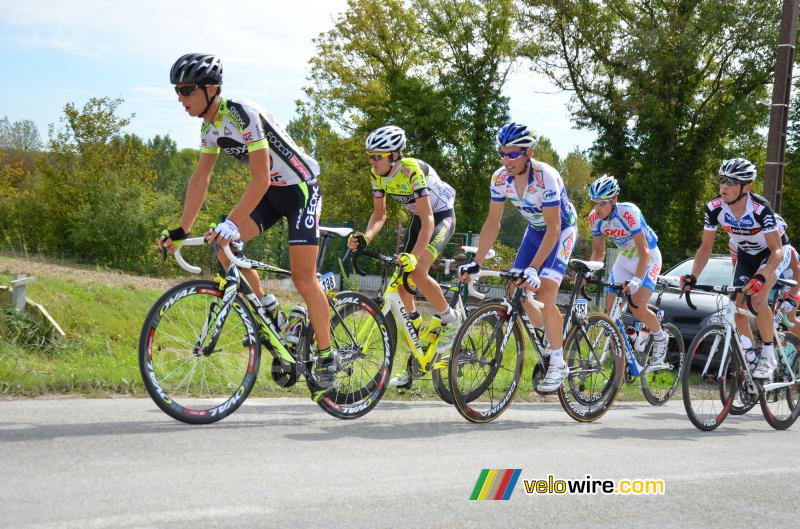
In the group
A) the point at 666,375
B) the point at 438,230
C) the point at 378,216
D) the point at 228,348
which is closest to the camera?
the point at 228,348

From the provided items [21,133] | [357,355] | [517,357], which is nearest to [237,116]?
[357,355]

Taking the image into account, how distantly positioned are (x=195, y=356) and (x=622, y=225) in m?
5.50

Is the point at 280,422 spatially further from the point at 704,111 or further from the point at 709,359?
the point at 704,111

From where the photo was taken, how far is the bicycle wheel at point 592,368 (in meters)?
7.59

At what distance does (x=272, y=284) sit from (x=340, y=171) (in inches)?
1304

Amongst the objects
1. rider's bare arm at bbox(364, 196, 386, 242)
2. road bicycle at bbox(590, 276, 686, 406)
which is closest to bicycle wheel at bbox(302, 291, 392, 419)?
rider's bare arm at bbox(364, 196, 386, 242)

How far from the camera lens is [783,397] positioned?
8555 millimetres

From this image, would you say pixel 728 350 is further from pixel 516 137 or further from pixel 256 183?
pixel 256 183

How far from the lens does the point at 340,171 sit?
46.2 metres

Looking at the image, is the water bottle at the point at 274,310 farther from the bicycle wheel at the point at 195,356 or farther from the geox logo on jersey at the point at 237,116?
the geox logo on jersey at the point at 237,116

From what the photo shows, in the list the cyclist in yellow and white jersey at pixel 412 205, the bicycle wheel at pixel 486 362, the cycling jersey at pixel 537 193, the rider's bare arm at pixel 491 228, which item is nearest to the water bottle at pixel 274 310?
the cyclist in yellow and white jersey at pixel 412 205

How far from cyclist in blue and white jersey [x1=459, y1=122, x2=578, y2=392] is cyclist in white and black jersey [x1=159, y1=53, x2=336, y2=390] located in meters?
1.41

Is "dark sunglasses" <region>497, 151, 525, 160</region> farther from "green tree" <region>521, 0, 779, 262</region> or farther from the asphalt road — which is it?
"green tree" <region>521, 0, 779, 262</region>

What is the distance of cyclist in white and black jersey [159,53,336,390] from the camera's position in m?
A: 5.70
